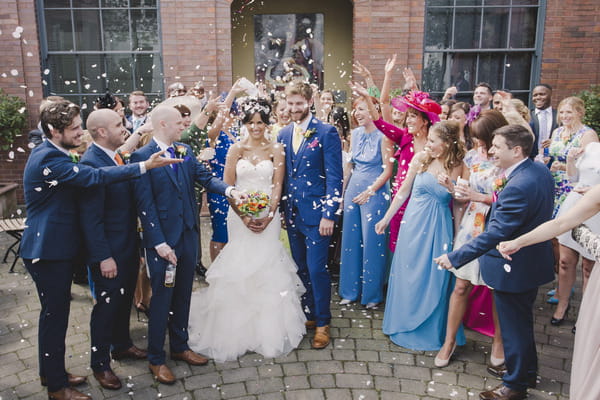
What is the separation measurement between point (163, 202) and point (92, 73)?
258 inches

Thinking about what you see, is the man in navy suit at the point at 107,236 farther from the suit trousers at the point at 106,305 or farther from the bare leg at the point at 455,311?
the bare leg at the point at 455,311

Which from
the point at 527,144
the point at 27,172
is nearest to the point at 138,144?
the point at 27,172

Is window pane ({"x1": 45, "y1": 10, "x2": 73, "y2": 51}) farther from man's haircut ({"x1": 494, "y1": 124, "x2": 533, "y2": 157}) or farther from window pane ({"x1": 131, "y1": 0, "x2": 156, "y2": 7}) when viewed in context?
man's haircut ({"x1": 494, "y1": 124, "x2": 533, "y2": 157})

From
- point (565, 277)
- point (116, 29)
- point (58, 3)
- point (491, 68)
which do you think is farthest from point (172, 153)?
point (491, 68)

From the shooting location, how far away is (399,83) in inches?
355

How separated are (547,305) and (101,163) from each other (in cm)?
454

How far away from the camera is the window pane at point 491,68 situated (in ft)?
30.5

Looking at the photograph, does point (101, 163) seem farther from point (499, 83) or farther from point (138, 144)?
point (499, 83)

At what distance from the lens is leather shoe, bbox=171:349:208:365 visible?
4137mm

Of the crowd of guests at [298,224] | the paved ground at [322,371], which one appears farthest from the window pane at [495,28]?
the paved ground at [322,371]

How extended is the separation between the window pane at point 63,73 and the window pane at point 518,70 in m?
7.90

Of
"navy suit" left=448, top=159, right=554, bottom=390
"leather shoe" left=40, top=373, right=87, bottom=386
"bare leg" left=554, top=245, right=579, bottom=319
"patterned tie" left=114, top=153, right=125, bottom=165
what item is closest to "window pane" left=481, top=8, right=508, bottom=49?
"bare leg" left=554, top=245, right=579, bottom=319

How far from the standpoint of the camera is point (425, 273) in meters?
4.42

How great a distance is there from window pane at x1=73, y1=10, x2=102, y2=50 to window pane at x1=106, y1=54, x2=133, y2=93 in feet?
1.15
